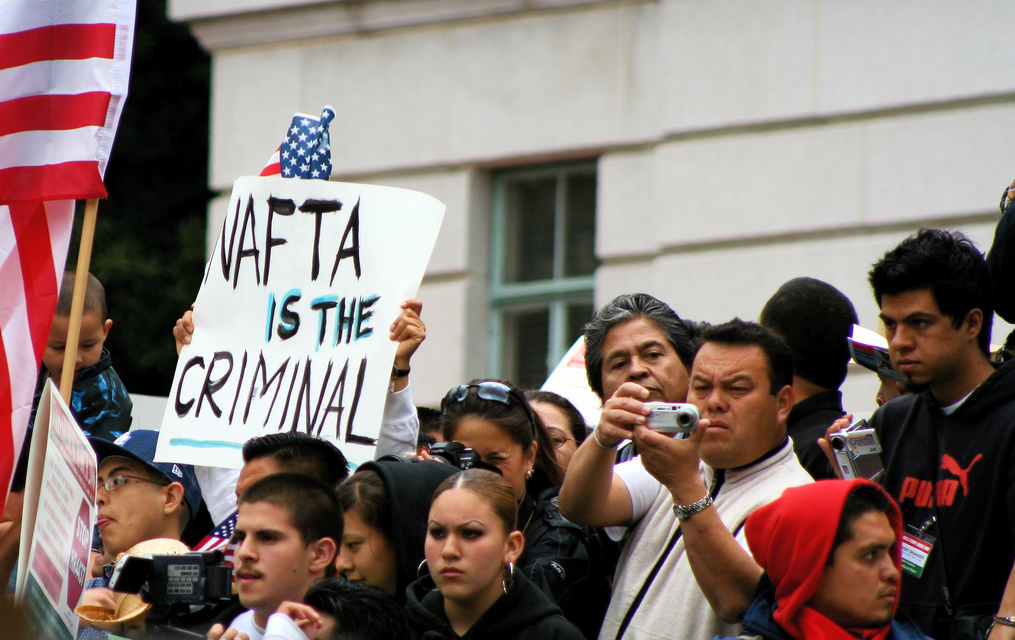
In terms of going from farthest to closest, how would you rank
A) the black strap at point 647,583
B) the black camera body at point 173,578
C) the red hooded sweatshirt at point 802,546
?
the black strap at point 647,583, the black camera body at point 173,578, the red hooded sweatshirt at point 802,546

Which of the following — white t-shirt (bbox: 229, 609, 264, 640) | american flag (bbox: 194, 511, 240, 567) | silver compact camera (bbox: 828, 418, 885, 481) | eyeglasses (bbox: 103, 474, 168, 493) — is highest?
silver compact camera (bbox: 828, 418, 885, 481)

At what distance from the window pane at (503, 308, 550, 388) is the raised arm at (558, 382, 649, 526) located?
5073mm

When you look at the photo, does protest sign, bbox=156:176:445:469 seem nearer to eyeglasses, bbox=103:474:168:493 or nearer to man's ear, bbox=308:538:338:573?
eyeglasses, bbox=103:474:168:493

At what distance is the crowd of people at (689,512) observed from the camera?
12.9 feet

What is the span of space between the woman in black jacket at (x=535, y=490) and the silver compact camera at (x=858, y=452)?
81cm

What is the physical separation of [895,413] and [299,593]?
1.72 metres

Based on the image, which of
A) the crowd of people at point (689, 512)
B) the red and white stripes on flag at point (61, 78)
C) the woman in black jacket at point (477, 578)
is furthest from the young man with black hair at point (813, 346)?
the red and white stripes on flag at point (61, 78)

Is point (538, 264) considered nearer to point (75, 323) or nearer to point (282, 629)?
point (75, 323)

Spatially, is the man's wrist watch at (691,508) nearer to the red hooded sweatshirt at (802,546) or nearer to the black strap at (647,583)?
the red hooded sweatshirt at (802,546)

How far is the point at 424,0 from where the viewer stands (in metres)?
9.63

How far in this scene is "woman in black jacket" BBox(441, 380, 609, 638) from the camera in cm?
464

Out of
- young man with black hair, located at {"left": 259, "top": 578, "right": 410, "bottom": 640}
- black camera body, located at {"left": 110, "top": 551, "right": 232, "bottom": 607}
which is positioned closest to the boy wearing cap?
black camera body, located at {"left": 110, "top": 551, "right": 232, "bottom": 607}

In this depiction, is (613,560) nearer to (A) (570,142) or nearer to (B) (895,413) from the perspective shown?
(B) (895,413)

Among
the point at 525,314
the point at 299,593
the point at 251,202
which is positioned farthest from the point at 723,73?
the point at 299,593
